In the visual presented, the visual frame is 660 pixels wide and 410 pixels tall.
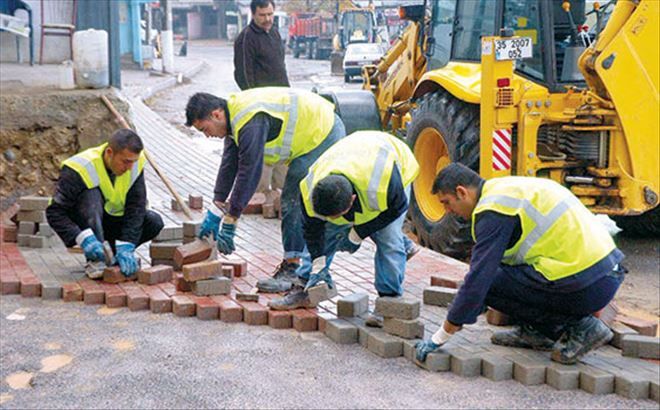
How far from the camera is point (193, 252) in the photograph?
620 centimetres

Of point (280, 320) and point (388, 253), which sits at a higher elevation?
point (388, 253)

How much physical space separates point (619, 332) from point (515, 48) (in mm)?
2789

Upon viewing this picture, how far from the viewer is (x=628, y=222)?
882cm

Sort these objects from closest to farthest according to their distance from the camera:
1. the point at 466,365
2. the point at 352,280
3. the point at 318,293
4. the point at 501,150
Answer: the point at 466,365
the point at 318,293
the point at 352,280
the point at 501,150

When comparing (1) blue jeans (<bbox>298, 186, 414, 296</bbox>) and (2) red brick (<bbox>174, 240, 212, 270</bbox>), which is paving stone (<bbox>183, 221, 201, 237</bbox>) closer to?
(2) red brick (<bbox>174, 240, 212, 270</bbox>)

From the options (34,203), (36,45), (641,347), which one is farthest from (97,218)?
(36,45)

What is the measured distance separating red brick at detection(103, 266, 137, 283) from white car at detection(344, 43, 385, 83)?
21478 mm

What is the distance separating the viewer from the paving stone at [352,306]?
18.3ft

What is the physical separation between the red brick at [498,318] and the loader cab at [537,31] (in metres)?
2.79

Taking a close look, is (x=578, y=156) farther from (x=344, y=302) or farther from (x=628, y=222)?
(x=344, y=302)

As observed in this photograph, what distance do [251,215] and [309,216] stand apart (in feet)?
11.7

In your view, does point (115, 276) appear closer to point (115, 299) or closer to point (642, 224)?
point (115, 299)

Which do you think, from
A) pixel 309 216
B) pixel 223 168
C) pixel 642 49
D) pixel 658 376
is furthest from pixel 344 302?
pixel 642 49

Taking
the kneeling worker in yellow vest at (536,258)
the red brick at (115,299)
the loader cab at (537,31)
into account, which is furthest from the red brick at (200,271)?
the loader cab at (537,31)
